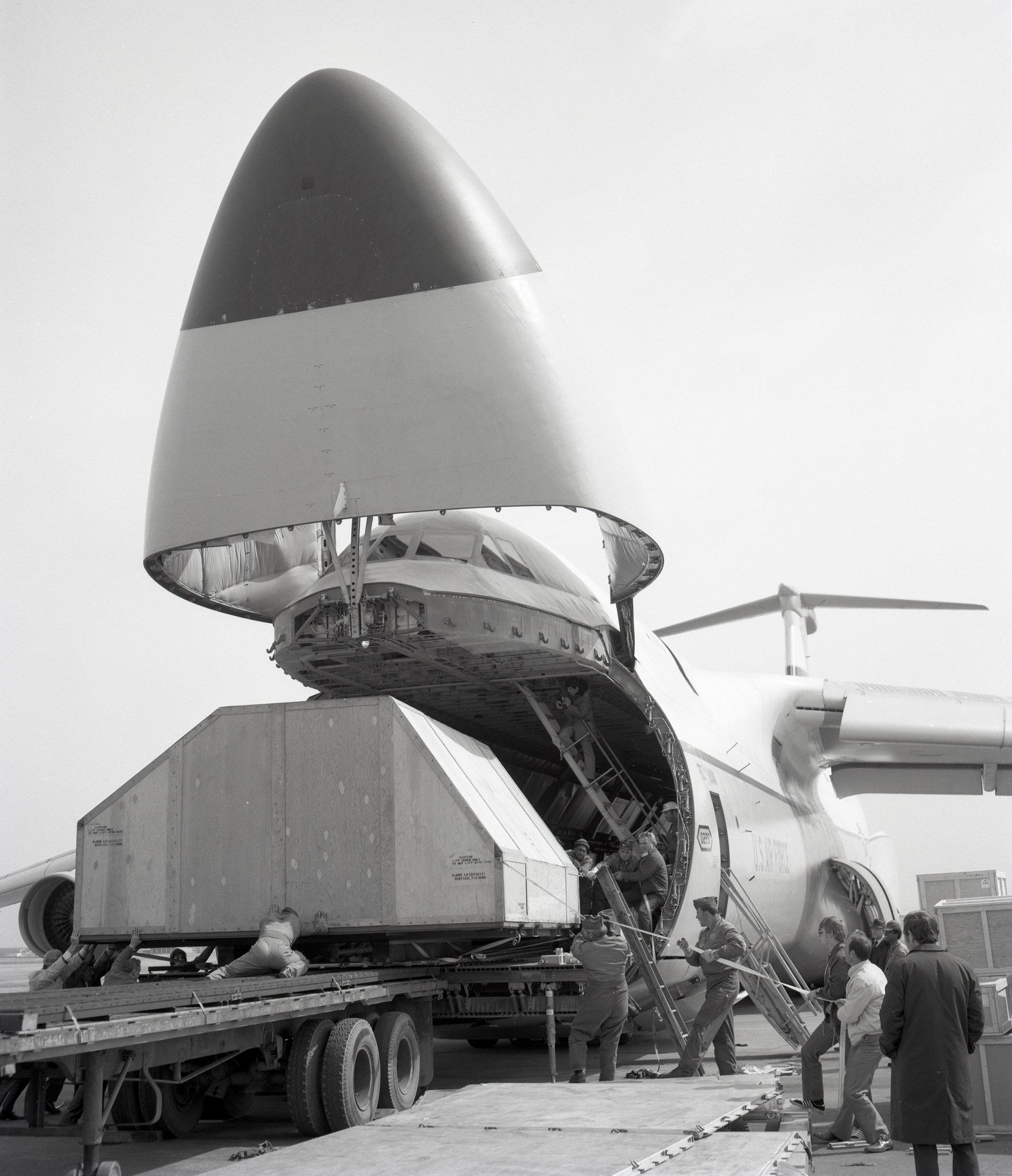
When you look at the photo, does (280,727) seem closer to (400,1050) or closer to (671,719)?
(400,1050)

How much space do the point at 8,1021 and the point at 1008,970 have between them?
651cm

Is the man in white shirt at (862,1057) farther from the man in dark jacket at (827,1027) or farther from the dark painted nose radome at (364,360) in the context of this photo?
the dark painted nose radome at (364,360)

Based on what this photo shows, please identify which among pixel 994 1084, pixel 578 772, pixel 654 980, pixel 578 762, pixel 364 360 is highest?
pixel 364 360

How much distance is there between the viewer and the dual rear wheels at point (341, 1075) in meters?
7.37

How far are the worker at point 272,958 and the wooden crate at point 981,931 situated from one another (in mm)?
4526

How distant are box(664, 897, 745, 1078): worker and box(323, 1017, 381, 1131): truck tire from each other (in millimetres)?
2868

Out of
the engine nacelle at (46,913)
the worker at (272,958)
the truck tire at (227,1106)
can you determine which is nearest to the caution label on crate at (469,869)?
the worker at (272,958)

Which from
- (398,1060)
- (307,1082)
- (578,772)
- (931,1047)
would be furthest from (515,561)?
(931,1047)

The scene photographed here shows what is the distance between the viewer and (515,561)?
37.7 feet

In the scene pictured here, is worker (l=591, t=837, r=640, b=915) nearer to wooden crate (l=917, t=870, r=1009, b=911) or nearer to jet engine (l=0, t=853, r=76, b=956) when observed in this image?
jet engine (l=0, t=853, r=76, b=956)

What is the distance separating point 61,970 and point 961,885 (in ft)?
44.9

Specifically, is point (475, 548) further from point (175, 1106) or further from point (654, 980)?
point (175, 1106)

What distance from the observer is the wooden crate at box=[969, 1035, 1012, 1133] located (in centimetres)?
763

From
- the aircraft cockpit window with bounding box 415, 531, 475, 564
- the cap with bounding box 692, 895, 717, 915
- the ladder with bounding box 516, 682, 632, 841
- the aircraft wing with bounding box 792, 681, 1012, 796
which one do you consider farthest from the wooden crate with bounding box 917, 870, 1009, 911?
the aircraft cockpit window with bounding box 415, 531, 475, 564
